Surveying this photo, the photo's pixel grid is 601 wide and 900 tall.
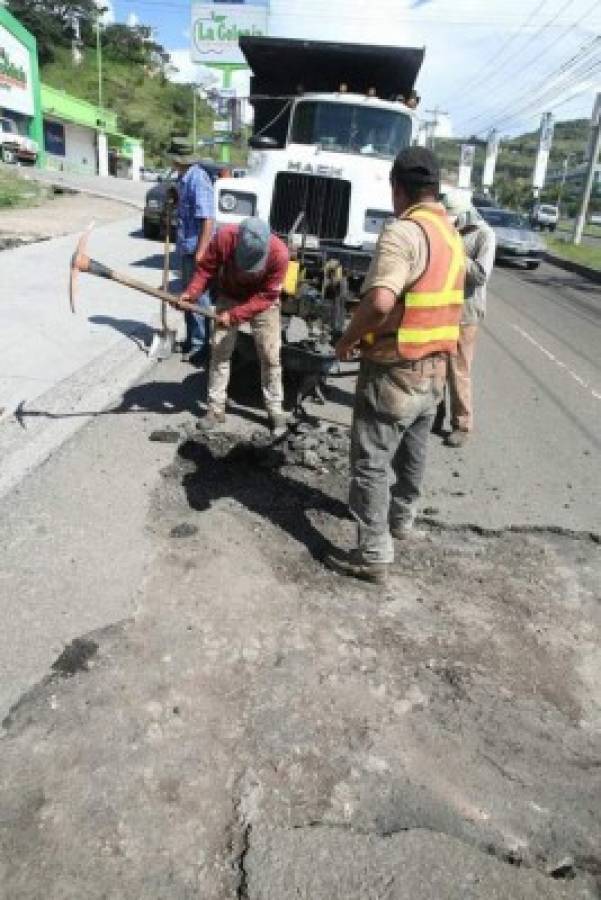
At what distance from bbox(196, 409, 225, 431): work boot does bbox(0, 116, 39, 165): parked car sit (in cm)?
3613

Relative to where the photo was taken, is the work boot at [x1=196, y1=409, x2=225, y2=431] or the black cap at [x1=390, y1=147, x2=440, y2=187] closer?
the black cap at [x1=390, y1=147, x2=440, y2=187]

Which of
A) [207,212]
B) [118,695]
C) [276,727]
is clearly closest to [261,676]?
[276,727]

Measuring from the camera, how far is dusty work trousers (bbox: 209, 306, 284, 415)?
5184 mm

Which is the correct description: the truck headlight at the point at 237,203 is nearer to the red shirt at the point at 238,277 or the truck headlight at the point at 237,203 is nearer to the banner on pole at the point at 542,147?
the red shirt at the point at 238,277

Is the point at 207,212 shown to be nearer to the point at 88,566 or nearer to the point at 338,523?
the point at 338,523

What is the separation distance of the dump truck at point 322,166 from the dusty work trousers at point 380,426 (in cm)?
183

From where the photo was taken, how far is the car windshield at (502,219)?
22.3 m

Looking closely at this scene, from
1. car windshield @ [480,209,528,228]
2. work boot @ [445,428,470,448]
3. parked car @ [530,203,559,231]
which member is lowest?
parked car @ [530,203,559,231]

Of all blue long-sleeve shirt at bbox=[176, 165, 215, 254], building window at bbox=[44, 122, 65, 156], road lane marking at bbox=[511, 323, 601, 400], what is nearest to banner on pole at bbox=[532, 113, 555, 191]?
building window at bbox=[44, 122, 65, 156]

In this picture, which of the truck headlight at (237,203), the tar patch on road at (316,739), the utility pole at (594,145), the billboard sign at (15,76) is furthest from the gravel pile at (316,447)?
the billboard sign at (15,76)

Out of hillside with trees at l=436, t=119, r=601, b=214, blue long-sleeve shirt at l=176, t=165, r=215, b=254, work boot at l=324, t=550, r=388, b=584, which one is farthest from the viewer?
hillside with trees at l=436, t=119, r=601, b=214

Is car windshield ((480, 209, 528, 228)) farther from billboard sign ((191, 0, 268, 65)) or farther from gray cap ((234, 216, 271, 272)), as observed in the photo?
gray cap ((234, 216, 271, 272))

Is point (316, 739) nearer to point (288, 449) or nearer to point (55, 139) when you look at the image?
point (288, 449)

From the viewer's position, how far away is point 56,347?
686cm
